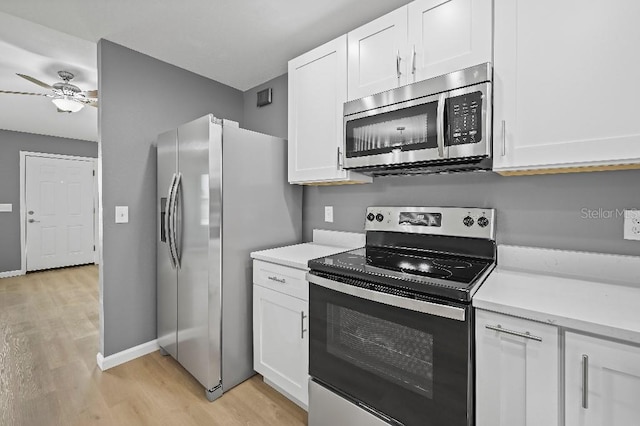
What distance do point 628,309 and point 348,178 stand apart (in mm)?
1402

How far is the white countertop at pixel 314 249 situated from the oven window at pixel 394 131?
686 millimetres

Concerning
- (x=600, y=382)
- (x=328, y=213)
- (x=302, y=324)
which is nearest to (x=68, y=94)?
(x=328, y=213)

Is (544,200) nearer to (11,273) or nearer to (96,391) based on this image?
(96,391)

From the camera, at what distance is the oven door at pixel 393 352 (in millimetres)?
1142

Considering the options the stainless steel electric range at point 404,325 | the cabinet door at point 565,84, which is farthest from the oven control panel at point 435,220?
the cabinet door at point 565,84

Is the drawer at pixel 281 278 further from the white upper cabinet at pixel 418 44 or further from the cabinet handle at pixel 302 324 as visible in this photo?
the white upper cabinet at pixel 418 44

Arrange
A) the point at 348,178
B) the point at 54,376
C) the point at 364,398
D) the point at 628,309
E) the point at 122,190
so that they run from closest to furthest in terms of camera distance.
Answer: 1. the point at 628,309
2. the point at 364,398
3. the point at 348,178
4. the point at 54,376
5. the point at 122,190

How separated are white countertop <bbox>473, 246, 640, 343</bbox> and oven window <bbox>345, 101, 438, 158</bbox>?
73 centimetres

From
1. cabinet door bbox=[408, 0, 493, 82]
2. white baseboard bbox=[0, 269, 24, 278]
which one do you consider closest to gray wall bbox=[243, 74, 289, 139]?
cabinet door bbox=[408, 0, 493, 82]

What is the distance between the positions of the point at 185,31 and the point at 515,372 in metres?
2.74

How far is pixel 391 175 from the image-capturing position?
6.82ft

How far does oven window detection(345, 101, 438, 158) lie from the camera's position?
1.54m

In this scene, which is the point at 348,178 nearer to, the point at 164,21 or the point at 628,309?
the point at 628,309

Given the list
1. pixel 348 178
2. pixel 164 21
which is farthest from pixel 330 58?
pixel 164 21
